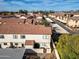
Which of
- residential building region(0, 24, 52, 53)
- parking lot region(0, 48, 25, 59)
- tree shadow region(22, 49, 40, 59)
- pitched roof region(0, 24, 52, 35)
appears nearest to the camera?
parking lot region(0, 48, 25, 59)

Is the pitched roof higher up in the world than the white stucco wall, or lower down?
higher up

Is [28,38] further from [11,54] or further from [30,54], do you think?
[11,54]

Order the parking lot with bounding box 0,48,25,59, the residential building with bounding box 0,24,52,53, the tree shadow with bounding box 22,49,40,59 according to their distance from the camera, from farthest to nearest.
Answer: the residential building with bounding box 0,24,52,53 < the tree shadow with bounding box 22,49,40,59 < the parking lot with bounding box 0,48,25,59

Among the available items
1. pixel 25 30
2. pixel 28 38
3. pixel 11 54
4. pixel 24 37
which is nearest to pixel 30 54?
pixel 28 38

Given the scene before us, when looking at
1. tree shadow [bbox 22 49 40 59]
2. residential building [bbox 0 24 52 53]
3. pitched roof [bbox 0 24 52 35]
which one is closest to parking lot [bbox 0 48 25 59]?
tree shadow [bbox 22 49 40 59]

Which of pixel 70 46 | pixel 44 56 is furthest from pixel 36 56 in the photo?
pixel 70 46

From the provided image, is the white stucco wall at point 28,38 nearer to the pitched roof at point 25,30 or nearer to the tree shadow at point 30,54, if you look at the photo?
the pitched roof at point 25,30

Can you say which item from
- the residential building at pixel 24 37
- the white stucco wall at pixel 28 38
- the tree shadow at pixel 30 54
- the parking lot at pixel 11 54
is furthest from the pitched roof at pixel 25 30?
the parking lot at pixel 11 54

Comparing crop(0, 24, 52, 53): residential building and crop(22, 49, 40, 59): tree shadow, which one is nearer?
crop(22, 49, 40, 59): tree shadow

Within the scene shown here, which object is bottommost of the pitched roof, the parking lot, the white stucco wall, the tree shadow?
the tree shadow

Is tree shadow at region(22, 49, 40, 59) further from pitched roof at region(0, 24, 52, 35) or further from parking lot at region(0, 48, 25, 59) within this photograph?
pitched roof at region(0, 24, 52, 35)

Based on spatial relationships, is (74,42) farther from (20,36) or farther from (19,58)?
(20,36)
